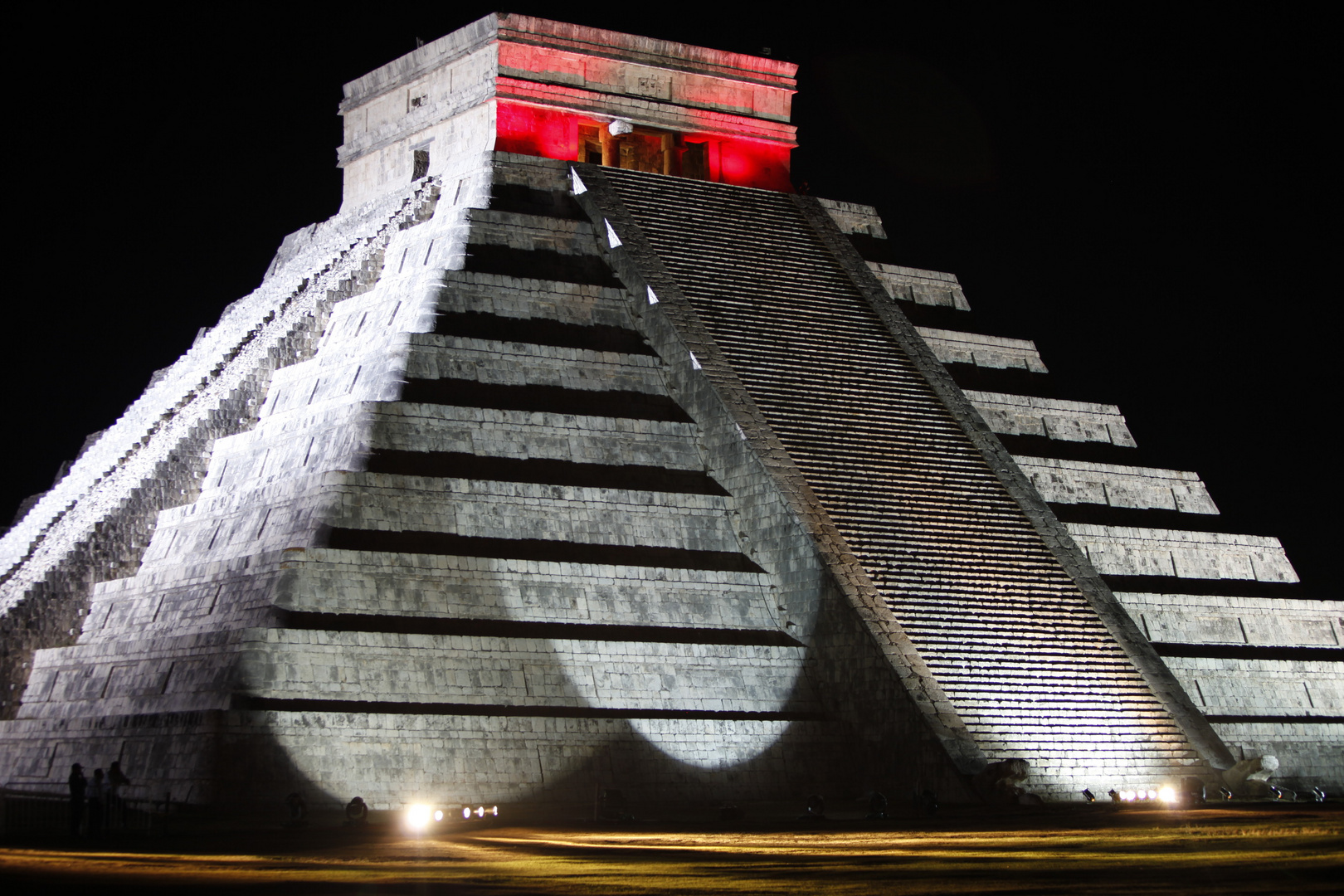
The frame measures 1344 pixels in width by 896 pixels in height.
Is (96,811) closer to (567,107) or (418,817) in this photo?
(418,817)

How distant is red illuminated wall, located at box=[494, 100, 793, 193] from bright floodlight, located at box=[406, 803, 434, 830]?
1417 cm

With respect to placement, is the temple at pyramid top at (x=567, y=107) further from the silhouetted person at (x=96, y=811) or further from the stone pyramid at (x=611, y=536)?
the silhouetted person at (x=96, y=811)

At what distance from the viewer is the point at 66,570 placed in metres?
27.1

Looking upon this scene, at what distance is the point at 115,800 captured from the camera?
2031 cm

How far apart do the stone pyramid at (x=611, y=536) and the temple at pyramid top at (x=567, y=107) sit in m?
Result: 0.09

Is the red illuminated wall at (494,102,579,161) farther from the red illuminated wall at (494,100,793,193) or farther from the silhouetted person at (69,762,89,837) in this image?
the silhouetted person at (69,762,89,837)

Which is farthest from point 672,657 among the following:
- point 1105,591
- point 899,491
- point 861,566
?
point 1105,591

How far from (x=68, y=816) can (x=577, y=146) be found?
16424mm

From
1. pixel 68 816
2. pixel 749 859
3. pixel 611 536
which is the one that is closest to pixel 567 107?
pixel 611 536

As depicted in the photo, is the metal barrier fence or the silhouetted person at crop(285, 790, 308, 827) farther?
the silhouetted person at crop(285, 790, 308, 827)

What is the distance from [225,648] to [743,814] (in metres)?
6.83

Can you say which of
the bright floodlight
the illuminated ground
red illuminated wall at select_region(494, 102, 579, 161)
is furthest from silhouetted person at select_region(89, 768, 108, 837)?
red illuminated wall at select_region(494, 102, 579, 161)

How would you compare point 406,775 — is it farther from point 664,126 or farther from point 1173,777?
point 664,126

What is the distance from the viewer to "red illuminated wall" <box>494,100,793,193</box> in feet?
106
